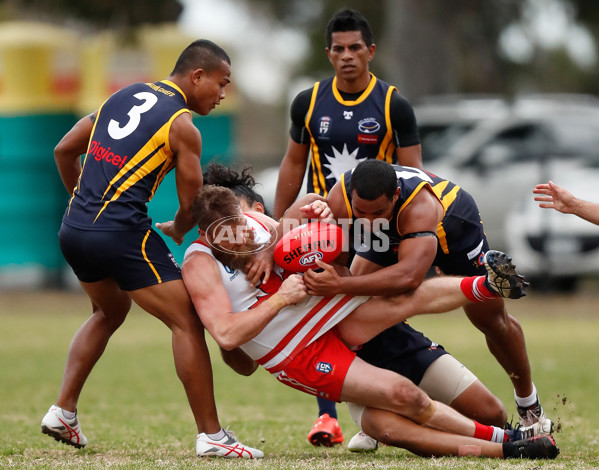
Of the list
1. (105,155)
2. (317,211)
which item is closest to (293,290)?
(317,211)

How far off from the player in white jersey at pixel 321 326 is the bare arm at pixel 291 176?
145 centimetres

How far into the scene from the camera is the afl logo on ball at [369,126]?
267 inches

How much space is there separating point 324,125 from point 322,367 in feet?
7.12

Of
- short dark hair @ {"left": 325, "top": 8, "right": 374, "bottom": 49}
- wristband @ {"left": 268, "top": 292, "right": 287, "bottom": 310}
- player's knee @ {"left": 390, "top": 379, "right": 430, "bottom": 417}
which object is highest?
short dark hair @ {"left": 325, "top": 8, "right": 374, "bottom": 49}

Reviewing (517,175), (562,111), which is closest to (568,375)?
(517,175)

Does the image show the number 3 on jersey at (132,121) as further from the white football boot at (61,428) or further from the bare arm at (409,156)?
the bare arm at (409,156)

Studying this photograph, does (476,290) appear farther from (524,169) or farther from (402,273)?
(524,169)

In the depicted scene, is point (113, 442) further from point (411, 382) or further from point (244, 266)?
point (411, 382)

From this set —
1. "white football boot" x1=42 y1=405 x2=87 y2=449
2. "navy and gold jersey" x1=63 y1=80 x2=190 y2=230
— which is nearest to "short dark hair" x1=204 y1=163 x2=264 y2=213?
"navy and gold jersey" x1=63 y1=80 x2=190 y2=230

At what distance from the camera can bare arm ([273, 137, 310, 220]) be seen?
23.3ft

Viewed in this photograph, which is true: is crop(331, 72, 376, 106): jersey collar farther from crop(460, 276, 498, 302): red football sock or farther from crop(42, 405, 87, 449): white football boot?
crop(42, 405, 87, 449): white football boot

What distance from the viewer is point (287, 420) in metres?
7.45

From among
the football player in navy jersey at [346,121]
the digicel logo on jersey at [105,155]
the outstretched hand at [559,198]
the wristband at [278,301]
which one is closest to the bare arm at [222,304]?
the wristband at [278,301]

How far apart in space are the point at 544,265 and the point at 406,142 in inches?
362
